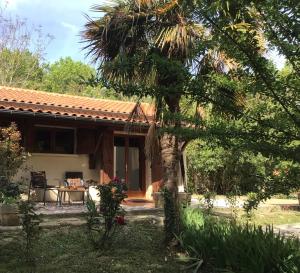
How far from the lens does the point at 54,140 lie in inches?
557

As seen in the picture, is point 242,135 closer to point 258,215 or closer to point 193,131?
point 193,131

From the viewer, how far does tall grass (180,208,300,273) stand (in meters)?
5.64

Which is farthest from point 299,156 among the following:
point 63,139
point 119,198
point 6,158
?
point 63,139

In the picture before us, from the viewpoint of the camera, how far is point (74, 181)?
44.0 ft

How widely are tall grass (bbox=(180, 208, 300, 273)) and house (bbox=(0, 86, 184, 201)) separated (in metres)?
6.05

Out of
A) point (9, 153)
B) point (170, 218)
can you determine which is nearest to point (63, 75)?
point (9, 153)

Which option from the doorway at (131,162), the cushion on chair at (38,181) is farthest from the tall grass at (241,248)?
the doorway at (131,162)

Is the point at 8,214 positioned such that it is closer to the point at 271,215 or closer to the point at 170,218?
the point at 170,218

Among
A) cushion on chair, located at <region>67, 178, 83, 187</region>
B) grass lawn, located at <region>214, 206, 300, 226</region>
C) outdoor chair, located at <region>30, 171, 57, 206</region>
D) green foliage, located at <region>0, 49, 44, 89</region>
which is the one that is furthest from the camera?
green foliage, located at <region>0, 49, 44, 89</region>

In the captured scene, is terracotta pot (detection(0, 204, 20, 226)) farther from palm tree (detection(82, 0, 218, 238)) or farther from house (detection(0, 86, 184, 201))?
house (detection(0, 86, 184, 201))

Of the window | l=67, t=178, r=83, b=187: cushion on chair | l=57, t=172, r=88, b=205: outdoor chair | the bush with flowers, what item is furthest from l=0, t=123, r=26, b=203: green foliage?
the bush with flowers

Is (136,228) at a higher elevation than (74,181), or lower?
lower

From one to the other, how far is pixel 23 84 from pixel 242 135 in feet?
108

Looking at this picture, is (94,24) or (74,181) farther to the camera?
(74,181)
